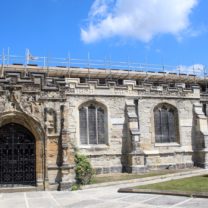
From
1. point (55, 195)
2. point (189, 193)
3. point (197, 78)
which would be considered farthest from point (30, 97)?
point (197, 78)

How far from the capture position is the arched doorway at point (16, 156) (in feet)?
49.8

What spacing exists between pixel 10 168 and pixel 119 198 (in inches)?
221

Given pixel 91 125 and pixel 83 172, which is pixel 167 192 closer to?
pixel 83 172

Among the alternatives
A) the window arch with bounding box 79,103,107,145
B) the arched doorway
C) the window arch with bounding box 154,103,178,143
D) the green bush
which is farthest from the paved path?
the window arch with bounding box 154,103,178,143

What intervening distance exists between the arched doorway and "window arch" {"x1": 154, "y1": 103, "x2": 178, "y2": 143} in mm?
10566

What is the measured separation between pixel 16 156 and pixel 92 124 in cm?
754

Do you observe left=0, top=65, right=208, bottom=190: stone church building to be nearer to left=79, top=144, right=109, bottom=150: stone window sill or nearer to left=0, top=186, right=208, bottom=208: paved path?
left=79, top=144, right=109, bottom=150: stone window sill

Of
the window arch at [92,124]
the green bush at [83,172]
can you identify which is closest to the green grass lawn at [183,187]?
the green bush at [83,172]

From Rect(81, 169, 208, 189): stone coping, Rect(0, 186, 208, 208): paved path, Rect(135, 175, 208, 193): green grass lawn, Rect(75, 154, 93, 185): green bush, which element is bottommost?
Rect(0, 186, 208, 208): paved path

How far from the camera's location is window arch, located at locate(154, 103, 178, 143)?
77.1 feet

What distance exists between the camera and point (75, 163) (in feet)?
→ 54.5

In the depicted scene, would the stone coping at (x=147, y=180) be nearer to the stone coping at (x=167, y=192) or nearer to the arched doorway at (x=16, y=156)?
the stone coping at (x=167, y=192)

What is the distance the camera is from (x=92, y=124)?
22.0 metres

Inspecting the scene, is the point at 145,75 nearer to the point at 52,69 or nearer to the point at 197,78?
the point at 197,78
